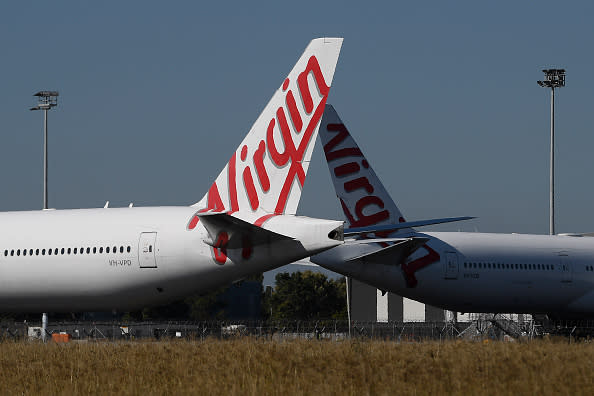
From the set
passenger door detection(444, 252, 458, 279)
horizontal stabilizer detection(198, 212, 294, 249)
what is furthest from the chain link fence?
horizontal stabilizer detection(198, 212, 294, 249)

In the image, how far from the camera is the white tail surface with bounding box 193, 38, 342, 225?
24.3 meters

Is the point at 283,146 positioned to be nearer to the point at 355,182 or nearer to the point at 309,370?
the point at 309,370

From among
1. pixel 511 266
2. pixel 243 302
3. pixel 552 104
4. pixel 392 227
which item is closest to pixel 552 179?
pixel 552 104

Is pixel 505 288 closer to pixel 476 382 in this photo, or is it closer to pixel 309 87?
pixel 309 87

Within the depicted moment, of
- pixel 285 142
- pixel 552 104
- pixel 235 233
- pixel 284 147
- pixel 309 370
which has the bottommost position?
pixel 309 370

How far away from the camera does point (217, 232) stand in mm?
23125

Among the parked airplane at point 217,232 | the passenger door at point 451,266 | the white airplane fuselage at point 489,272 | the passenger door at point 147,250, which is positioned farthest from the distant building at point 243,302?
the passenger door at point 147,250

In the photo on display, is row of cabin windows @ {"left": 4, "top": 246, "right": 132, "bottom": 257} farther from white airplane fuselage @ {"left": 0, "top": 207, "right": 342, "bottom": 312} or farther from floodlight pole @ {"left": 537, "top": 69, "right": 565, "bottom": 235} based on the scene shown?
floodlight pole @ {"left": 537, "top": 69, "right": 565, "bottom": 235}

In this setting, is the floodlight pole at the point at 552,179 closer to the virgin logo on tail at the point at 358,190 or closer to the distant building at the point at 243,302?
the virgin logo on tail at the point at 358,190

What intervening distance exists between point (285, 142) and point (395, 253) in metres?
13.5

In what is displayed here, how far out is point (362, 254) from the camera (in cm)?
3644

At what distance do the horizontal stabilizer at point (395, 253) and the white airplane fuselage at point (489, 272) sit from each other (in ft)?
0.58

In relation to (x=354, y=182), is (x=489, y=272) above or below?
below

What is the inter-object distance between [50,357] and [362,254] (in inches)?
721
